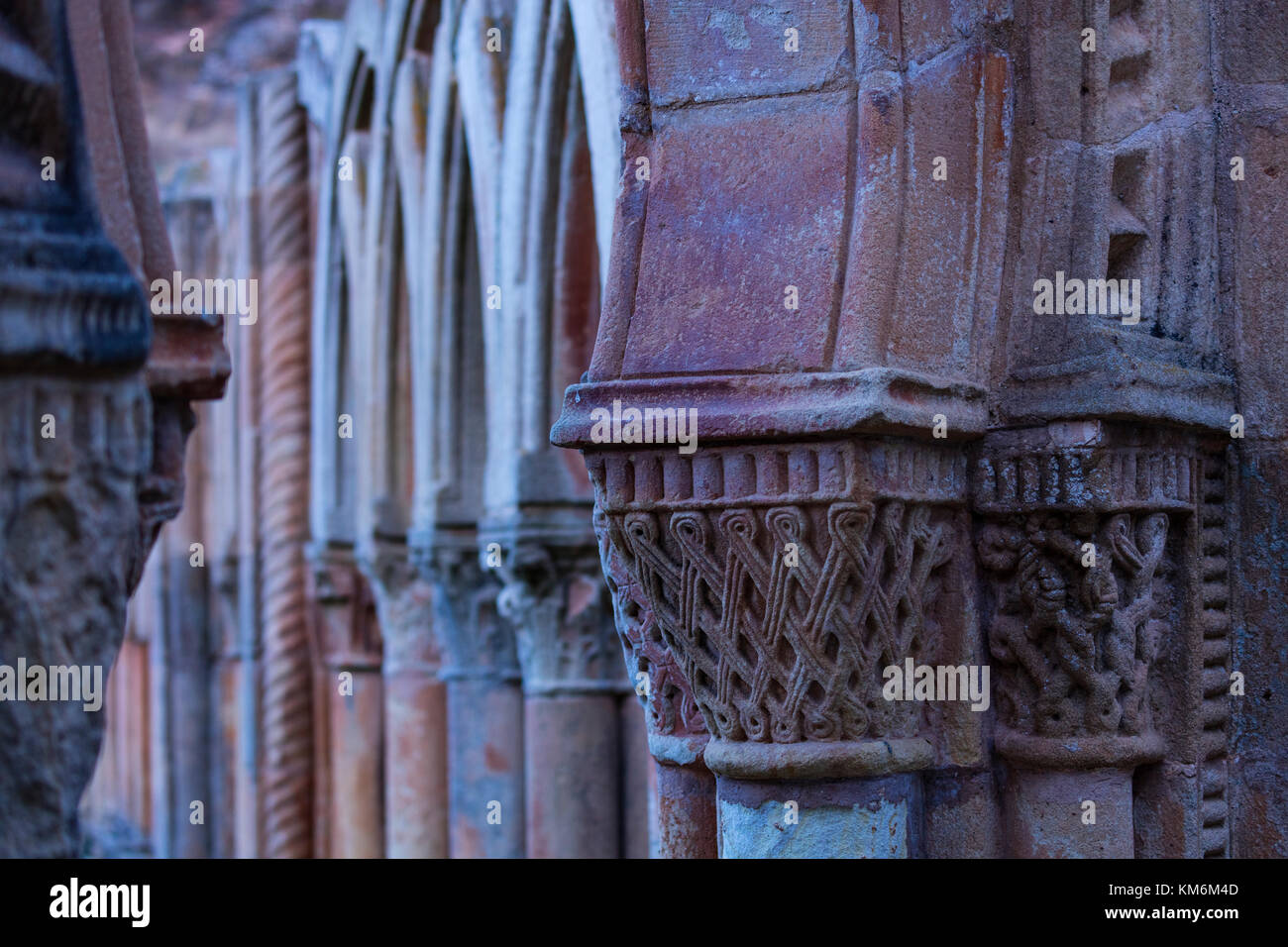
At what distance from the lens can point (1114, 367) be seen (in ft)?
7.95

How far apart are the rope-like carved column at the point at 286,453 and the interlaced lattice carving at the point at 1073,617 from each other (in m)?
6.09

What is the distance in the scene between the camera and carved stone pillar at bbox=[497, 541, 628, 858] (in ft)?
16.1

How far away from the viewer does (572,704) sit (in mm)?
4969

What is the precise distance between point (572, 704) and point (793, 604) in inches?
108

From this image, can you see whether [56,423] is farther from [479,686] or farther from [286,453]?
[286,453]

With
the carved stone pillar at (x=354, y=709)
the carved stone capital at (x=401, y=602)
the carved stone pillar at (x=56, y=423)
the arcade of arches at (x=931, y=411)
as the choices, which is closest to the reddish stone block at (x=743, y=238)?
the arcade of arches at (x=931, y=411)

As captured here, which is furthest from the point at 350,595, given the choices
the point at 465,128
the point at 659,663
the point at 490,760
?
the point at 659,663

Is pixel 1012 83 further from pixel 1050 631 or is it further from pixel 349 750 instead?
pixel 349 750

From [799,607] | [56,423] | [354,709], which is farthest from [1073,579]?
[354,709]

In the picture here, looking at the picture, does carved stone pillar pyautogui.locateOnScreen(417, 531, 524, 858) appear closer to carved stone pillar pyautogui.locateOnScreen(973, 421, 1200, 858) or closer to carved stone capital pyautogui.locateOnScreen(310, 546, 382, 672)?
carved stone capital pyautogui.locateOnScreen(310, 546, 382, 672)

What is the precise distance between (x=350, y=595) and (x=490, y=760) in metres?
2.01

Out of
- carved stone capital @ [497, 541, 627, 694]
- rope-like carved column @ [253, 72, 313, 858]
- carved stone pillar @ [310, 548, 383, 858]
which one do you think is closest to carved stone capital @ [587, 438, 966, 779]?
carved stone capital @ [497, 541, 627, 694]

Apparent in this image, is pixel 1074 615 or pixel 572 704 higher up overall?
pixel 1074 615

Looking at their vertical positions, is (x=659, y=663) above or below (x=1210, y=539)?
below
